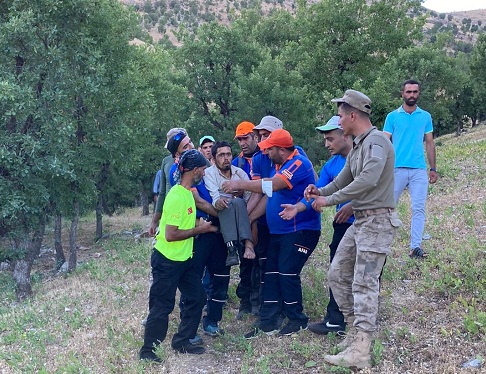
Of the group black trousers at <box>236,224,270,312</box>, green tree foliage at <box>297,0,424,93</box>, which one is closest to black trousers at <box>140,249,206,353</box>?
black trousers at <box>236,224,270,312</box>

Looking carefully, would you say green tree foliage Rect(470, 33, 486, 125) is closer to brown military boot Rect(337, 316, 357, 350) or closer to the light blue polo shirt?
the light blue polo shirt

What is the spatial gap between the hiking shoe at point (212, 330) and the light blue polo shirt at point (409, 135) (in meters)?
2.98

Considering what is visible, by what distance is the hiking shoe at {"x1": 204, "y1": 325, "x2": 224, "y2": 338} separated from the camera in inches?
213

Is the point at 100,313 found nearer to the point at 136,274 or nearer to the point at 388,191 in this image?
the point at 136,274

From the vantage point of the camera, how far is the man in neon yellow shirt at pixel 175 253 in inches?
184

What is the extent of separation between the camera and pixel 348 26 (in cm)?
2212

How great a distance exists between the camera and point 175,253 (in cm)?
474

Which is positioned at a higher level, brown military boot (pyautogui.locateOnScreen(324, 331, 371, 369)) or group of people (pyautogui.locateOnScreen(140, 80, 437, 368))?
group of people (pyautogui.locateOnScreen(140, 80, 437, 368))

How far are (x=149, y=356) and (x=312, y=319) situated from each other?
179 centimetres

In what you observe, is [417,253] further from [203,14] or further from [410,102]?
[203,14]

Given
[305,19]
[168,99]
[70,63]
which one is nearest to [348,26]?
[305,19]

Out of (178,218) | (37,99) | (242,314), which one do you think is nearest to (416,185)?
(242,314)

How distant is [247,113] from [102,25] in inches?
266

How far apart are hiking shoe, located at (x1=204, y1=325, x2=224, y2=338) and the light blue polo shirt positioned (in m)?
2.98
